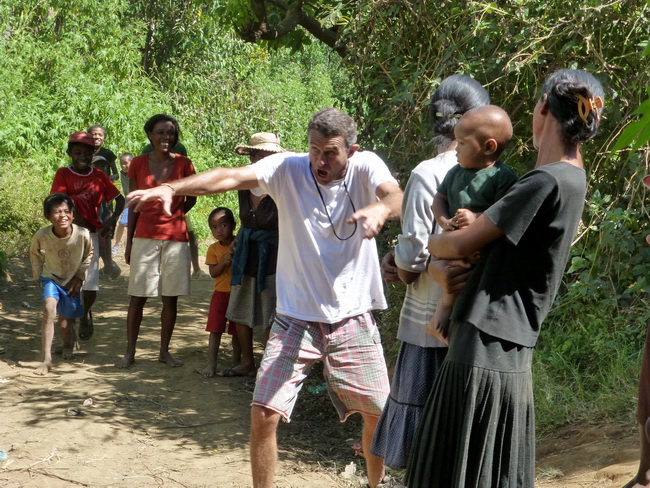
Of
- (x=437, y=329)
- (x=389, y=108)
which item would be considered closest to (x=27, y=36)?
(x=389, y=108)

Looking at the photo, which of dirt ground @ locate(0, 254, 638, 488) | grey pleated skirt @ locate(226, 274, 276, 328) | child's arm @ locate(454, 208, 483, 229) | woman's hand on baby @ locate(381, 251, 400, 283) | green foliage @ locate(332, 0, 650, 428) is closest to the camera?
child's arm @ locate(454, 208, 483, 229)

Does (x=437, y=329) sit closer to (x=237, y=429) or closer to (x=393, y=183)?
(x=393, y=183)

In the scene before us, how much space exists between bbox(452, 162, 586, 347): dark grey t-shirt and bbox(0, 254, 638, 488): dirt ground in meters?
1.74

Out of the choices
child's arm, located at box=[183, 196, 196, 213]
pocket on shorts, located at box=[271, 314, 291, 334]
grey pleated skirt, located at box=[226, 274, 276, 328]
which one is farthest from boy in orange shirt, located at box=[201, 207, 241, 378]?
pocket on shorts, located at box=[271, 314, 291, 334]

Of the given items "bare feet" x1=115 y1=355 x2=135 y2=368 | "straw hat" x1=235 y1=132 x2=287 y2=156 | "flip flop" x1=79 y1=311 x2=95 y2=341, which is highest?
"straw hat" x1=235 y1=132 x2=287 y2=156

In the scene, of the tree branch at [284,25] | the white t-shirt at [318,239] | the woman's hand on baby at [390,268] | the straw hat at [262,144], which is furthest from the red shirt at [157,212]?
the woman's hand on baby at [390,268]

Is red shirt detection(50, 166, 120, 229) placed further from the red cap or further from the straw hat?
the straw hat

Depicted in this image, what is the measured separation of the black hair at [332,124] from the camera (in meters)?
3.81

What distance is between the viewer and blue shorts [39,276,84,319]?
6719mm

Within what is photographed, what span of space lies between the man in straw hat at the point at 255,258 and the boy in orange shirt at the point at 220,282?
22cm

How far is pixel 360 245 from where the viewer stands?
400 centimetres

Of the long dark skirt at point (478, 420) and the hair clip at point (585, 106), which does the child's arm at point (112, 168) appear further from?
the hair clip at point (585, 106)

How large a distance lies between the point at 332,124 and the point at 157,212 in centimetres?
332

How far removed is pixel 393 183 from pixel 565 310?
7.30ft
